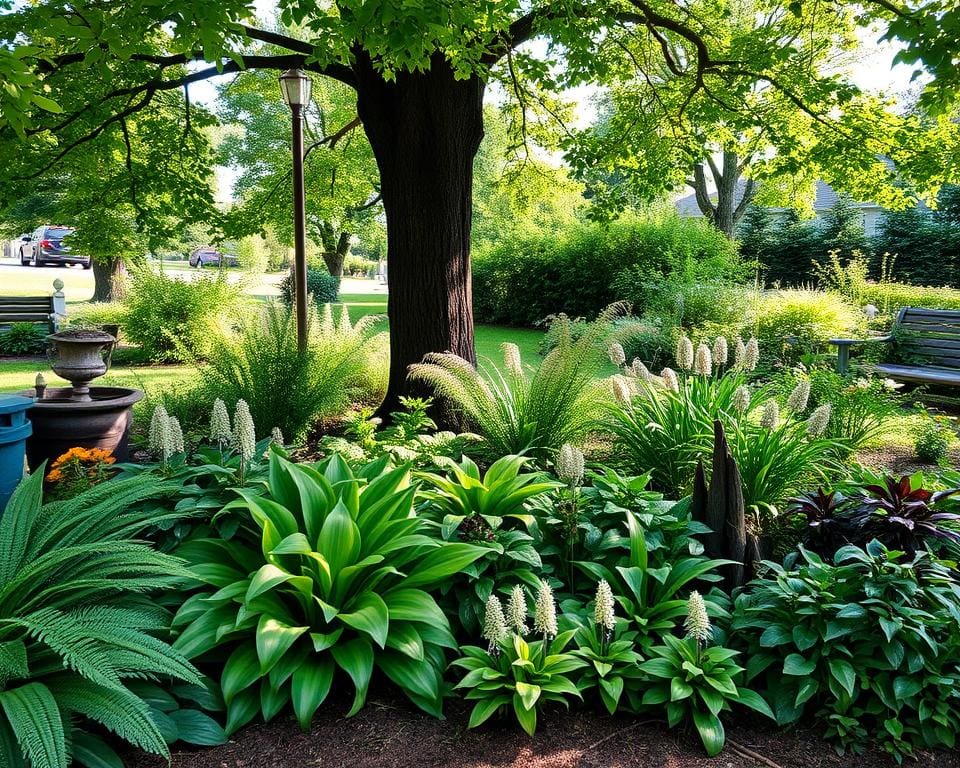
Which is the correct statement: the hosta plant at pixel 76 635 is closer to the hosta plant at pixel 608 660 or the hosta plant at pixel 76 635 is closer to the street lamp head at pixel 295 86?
the hosta plant at pixel 608 660

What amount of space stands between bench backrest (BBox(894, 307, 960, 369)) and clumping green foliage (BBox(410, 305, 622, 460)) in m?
6.08

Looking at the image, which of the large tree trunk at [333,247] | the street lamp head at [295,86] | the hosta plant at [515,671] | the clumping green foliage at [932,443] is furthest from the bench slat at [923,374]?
the large tree trunk at [333,247]

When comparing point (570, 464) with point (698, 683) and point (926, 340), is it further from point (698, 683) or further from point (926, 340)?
point (926, 340)

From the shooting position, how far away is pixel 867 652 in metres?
2.54

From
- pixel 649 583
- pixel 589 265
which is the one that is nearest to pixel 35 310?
pixel 589 265

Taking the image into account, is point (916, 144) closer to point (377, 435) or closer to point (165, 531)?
point (377, 435)

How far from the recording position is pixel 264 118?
25203mm

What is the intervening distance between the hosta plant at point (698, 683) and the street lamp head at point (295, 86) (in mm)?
7108

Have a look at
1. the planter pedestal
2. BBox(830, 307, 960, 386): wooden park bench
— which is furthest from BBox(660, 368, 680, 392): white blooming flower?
BBox(830, 307, 960, 386): wooden park bench

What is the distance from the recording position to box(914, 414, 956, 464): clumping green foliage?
541 cm

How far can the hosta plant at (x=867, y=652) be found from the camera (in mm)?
2436

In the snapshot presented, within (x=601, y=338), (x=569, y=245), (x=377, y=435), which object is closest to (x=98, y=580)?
(x=377, y=435)

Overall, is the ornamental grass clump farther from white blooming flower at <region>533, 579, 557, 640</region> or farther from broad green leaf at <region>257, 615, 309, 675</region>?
broad green leaf at <region>257, 615, 309, 675</region>

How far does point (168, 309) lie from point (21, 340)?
9.06ft
